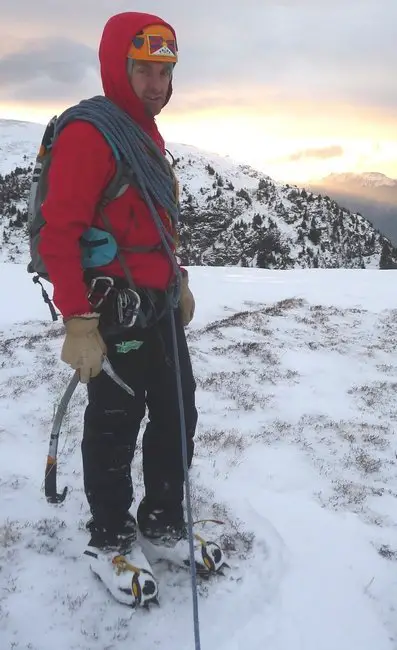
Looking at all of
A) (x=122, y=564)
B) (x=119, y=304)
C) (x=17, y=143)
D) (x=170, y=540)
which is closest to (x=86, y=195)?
(x=119, y=304)

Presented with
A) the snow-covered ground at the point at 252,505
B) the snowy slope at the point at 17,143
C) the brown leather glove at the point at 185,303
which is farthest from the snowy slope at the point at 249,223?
the brown leather glove at the point at 185,303

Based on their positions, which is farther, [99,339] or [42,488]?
[42,488]

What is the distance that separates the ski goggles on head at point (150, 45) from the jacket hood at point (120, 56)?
0.08ft

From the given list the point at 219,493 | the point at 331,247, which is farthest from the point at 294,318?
the point at 331,247

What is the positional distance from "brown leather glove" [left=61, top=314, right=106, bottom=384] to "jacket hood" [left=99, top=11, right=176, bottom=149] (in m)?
1.18

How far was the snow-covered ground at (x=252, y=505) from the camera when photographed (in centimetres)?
304

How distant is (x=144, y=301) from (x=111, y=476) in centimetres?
105

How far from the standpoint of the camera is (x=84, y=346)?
2750 millimetres

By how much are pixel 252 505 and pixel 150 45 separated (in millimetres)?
3297

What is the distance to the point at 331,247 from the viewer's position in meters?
129

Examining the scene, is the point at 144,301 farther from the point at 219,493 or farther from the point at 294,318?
the point at 294,318

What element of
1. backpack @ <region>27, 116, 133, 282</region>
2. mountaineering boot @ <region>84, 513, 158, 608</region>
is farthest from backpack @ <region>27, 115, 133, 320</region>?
mountaineering boot @ <region>84, 513, 158, 608</region>

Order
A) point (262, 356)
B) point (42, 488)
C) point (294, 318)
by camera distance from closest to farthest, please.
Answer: point (42, 488) → point (262, 356) → point (294, 318)

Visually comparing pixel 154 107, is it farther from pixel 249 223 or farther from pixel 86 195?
pixel 249 223
